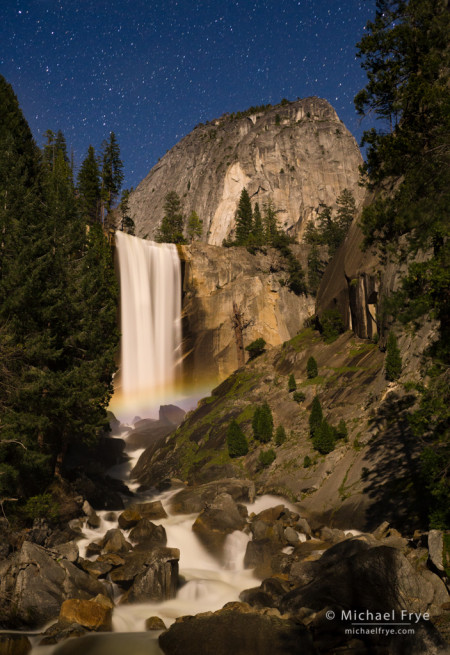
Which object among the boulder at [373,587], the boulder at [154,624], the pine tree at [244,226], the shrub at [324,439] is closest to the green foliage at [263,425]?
the shrub at [324,439]

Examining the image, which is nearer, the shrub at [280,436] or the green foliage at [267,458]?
the green foliage at [267,458]

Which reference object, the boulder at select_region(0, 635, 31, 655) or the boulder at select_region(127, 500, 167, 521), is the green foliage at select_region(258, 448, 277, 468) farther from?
the boulder at select_region(0, 635, 31, 655)

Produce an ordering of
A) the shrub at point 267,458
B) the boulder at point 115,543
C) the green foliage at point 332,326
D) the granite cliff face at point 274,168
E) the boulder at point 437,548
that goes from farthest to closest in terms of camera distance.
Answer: the granite cliff face at point 274,168, the green foliage at point 332,326, the shrub at point 267,458, the boulder at point 115,543, the boulder at point 437,548

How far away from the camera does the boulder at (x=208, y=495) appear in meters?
31.3

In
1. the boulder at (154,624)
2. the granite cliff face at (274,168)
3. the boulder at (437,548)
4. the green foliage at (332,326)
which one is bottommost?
the boulder at (154,624)

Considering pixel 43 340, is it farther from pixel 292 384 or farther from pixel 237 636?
pixel 292 384

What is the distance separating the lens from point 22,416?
2259 centimetres

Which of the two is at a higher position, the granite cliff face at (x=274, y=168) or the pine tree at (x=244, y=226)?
the granite cliff face at (x=274, y=168)

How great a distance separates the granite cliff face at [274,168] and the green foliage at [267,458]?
107 metres

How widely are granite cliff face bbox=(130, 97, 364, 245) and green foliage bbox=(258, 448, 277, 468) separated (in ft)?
350

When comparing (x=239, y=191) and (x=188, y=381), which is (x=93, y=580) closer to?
(x=188, y=381)

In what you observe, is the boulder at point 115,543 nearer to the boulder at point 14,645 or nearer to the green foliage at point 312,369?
the boulder at point 14,645

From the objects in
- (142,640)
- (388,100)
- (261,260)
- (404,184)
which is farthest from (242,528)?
(261,260)

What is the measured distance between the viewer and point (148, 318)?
73.1 metres
